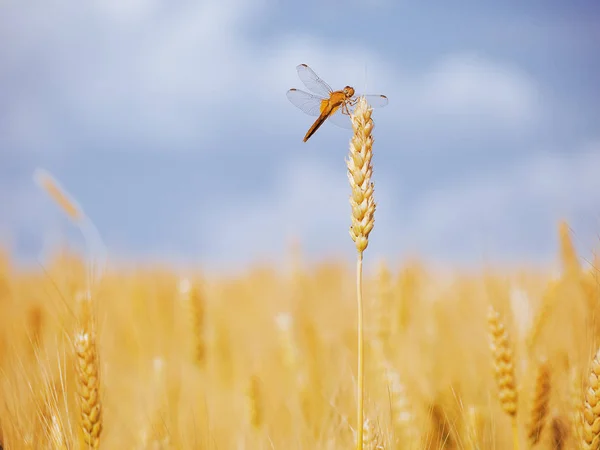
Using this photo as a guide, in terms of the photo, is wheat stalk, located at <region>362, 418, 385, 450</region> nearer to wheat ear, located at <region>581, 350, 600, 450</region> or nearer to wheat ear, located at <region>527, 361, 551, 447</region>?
wheat ear, located at <region>581, 350, 600, 450</region>

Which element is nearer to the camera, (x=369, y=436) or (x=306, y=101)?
(x=369, y=436)

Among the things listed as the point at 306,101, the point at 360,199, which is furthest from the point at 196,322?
the point at 360,199

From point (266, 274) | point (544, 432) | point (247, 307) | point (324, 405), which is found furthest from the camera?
point (266, 274)

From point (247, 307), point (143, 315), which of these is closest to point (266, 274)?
point (247, 307)

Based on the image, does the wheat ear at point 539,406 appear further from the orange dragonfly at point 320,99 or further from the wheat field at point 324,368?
the orange dragonfly at point 320,99

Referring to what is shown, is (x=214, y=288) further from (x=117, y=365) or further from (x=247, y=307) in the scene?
(x=117, y=365)

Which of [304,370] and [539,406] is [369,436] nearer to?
[539,406]
